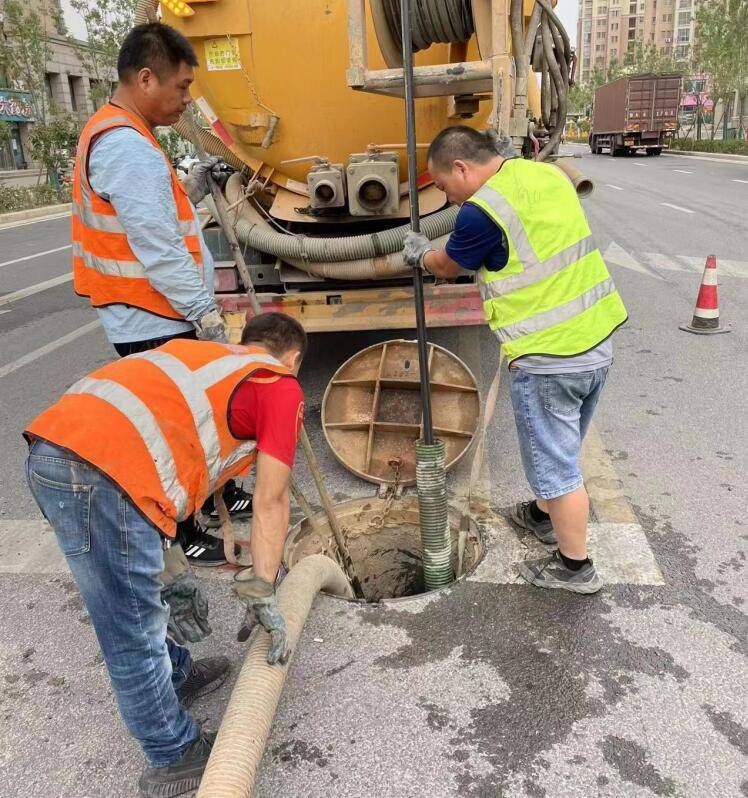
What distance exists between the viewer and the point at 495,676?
233 centimetres

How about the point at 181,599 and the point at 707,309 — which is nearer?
the point at 181,599

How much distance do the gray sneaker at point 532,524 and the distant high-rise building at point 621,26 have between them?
125 meters

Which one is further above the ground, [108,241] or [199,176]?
[199,176]

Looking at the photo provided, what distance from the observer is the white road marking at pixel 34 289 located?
836cm

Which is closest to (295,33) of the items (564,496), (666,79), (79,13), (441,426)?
(441,426)

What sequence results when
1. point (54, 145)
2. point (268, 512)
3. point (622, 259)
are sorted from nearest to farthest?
1. point (268, 512)
2. point (622, 259)
3. point (54, 145)

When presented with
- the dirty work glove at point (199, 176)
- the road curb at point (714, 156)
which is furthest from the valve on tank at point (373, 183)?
the road curb at point (714, 156)

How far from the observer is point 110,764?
207cm

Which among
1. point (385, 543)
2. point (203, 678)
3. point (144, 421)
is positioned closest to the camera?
point (144, 421)

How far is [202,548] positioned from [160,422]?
5.13 ft

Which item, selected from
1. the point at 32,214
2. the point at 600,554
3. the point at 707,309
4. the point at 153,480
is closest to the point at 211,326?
the point at 153,480

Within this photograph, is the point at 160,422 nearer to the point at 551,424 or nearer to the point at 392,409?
the point at 551,424

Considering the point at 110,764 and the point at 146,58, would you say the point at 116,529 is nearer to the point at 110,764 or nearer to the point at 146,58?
the point at 110,764

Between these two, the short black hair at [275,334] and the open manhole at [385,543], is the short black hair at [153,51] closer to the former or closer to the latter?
the short black hair at [275,334]
